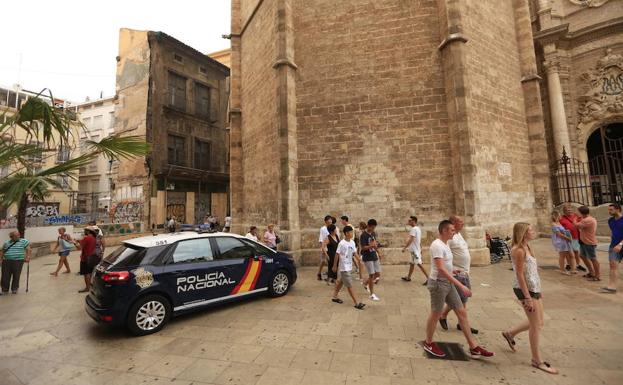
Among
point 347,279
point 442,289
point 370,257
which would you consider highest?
point 370,257

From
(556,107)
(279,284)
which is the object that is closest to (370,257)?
(279,284)

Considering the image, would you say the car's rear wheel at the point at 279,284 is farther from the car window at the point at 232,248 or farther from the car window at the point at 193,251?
the car window at the point at 193,251

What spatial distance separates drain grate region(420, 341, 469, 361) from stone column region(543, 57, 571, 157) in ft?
47.7

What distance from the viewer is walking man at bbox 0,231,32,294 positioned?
6801 mm

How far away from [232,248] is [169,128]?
18625 mm

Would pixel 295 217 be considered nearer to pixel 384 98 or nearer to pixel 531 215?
pixel 384 98

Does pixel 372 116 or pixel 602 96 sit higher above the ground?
pixel 602 96

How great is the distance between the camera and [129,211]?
20.0 m

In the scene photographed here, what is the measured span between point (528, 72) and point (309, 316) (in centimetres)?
1313

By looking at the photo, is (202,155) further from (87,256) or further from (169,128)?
(87,256)

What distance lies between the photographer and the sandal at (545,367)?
3.26 meters

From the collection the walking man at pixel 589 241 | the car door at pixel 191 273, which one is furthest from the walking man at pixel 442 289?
the walking man at pixel 589 241

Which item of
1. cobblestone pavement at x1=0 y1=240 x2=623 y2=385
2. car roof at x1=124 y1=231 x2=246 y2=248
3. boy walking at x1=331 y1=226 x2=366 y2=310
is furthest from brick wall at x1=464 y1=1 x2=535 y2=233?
car roof at x1=124 y1=231 x2=246 y2=248

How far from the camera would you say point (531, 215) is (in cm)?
1128
